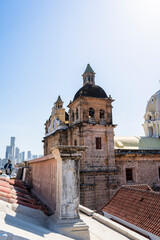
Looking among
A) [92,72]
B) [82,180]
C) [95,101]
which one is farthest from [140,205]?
[92,72]

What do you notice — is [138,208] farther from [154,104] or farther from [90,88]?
[154,104]

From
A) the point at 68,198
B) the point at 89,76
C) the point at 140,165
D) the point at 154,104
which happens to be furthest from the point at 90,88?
the point at 68,198

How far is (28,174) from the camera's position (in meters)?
8.55

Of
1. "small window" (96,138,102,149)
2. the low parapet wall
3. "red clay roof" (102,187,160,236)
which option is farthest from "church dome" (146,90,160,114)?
the low parapet wall

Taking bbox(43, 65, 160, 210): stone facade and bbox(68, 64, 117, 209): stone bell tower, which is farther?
bbox(43, 65, 160, 210): stone facade

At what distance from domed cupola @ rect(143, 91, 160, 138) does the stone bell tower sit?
13.5 meters

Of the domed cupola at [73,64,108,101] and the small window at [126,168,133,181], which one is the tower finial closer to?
the domed cupola at [73,64,108,101]

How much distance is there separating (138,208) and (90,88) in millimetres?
12834

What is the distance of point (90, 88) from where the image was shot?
1972 centimetres

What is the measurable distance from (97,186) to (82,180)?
1.66 metres

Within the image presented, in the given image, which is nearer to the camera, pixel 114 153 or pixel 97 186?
pixel 97 186

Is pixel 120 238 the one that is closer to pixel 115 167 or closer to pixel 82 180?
pixel 82 180

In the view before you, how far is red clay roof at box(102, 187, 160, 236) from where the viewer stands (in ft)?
27.8

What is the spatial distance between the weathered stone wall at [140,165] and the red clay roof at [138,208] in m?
6.76
